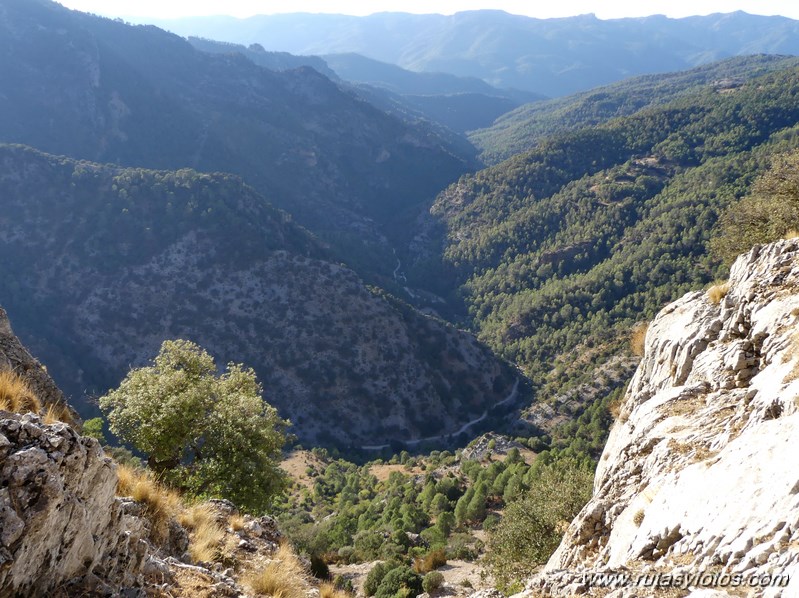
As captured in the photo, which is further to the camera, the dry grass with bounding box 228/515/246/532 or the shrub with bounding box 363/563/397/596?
the shrub with bounding box 363/563/397/596

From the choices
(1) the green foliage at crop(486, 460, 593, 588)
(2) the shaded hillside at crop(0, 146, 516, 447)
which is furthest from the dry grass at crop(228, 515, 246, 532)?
(2) the shaded hillside at crop(0, 146, 516, 447)

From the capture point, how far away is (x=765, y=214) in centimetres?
3562

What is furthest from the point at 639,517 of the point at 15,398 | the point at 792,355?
the point at 15,398

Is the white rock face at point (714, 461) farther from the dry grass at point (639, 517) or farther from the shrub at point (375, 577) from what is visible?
the shrub at point (375, 577)

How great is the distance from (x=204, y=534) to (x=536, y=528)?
67.3ft

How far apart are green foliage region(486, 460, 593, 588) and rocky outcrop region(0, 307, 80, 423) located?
71.5 ft

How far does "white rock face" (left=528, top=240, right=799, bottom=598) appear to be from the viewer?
880 cm

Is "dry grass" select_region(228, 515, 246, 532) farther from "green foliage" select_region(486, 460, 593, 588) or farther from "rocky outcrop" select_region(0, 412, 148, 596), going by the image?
"green foliage" select_region(486, 460, 593, 588)

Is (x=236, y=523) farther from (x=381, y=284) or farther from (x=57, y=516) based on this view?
(x=381, y=284)

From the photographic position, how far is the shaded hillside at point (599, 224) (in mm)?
114688

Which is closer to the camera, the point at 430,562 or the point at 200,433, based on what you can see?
the point at 200,433

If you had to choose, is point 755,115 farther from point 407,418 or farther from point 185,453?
point 185,453

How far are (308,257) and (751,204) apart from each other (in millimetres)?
91147

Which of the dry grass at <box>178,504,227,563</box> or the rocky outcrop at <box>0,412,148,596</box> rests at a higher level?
the rocky outcrop at <box>0,412,148,596</box>
